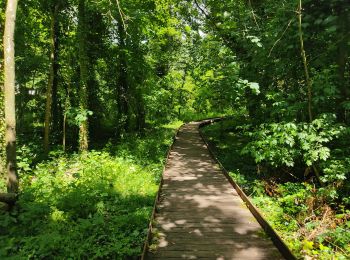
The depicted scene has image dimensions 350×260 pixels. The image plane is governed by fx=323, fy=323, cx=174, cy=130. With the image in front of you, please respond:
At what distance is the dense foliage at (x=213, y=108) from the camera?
743 centimetres

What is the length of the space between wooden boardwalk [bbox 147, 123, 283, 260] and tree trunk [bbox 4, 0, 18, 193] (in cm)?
388

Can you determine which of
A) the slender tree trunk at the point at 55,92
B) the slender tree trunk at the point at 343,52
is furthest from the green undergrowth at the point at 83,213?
the slender tree trunk at the point at 55,92

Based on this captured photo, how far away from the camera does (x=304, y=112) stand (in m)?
9.92

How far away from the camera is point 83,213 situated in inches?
317

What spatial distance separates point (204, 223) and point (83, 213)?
3.10m

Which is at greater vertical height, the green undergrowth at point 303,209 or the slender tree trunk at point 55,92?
the slender tree trunk at point 55,92

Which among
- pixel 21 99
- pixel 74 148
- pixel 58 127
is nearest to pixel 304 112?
pixel 74 148

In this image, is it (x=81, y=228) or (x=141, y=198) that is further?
(x=141, y=198)

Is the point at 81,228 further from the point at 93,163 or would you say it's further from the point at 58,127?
the point at 58,127

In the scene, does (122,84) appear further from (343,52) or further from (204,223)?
(204,223)

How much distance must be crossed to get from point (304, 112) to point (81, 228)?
23.6 ft

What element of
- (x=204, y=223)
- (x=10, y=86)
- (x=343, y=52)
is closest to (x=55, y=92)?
(x=10, y=86)

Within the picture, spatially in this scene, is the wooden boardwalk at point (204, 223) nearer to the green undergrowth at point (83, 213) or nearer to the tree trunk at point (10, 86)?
the green undergrowth at point (83, 213)

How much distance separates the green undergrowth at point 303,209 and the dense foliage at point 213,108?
0.04 metres
